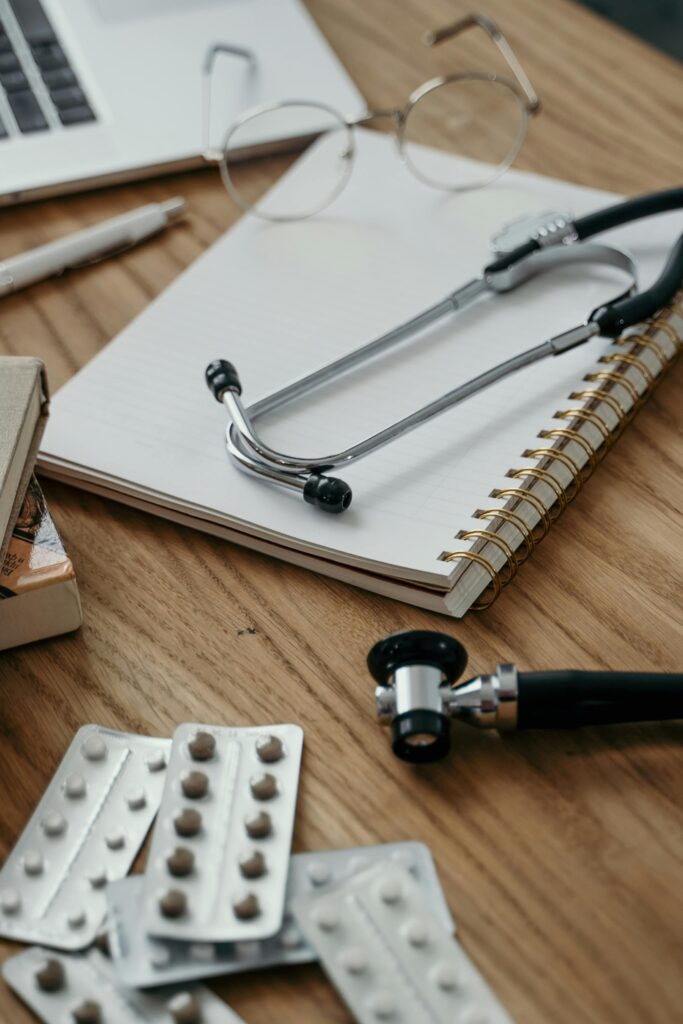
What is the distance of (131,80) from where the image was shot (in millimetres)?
→ 962

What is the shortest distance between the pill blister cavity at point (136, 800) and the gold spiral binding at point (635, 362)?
0.42 meters

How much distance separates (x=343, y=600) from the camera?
0.62 metres

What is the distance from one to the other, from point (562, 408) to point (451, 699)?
9.9 inches

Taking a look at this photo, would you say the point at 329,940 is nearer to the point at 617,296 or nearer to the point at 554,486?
the point at 554,486

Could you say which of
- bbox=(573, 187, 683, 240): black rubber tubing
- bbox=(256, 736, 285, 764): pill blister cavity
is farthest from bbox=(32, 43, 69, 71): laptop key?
bbox=(256, 736, 285, 764): pill blister cavity

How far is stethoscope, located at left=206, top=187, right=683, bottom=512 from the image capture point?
0.64 metres

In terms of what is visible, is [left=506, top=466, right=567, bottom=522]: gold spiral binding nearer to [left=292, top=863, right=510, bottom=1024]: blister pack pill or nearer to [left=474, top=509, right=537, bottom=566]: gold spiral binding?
[left=474, top=509, right=537, bottom=566]: gold spiral binding

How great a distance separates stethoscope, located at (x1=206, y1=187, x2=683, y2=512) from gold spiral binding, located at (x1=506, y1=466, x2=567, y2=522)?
68 mm

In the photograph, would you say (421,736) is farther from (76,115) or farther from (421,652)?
(76,115)

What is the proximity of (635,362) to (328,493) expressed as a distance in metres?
0.25

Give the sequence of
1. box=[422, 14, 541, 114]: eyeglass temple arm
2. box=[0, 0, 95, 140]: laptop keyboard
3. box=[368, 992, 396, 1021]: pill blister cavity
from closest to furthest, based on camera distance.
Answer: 1. box=[368, 992, 396, 1021]: pill blister cavity
2. box=[0, 0, 95, 140]: laptop keyboard
3. box=[422, 14, 541, 114]: eyeglass temple arm

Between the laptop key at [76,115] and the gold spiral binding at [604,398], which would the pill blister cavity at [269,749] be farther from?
the laptop key at [76,115]

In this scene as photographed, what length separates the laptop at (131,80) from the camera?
0.91 m

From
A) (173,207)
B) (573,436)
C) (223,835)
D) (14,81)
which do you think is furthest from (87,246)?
(223,835)
